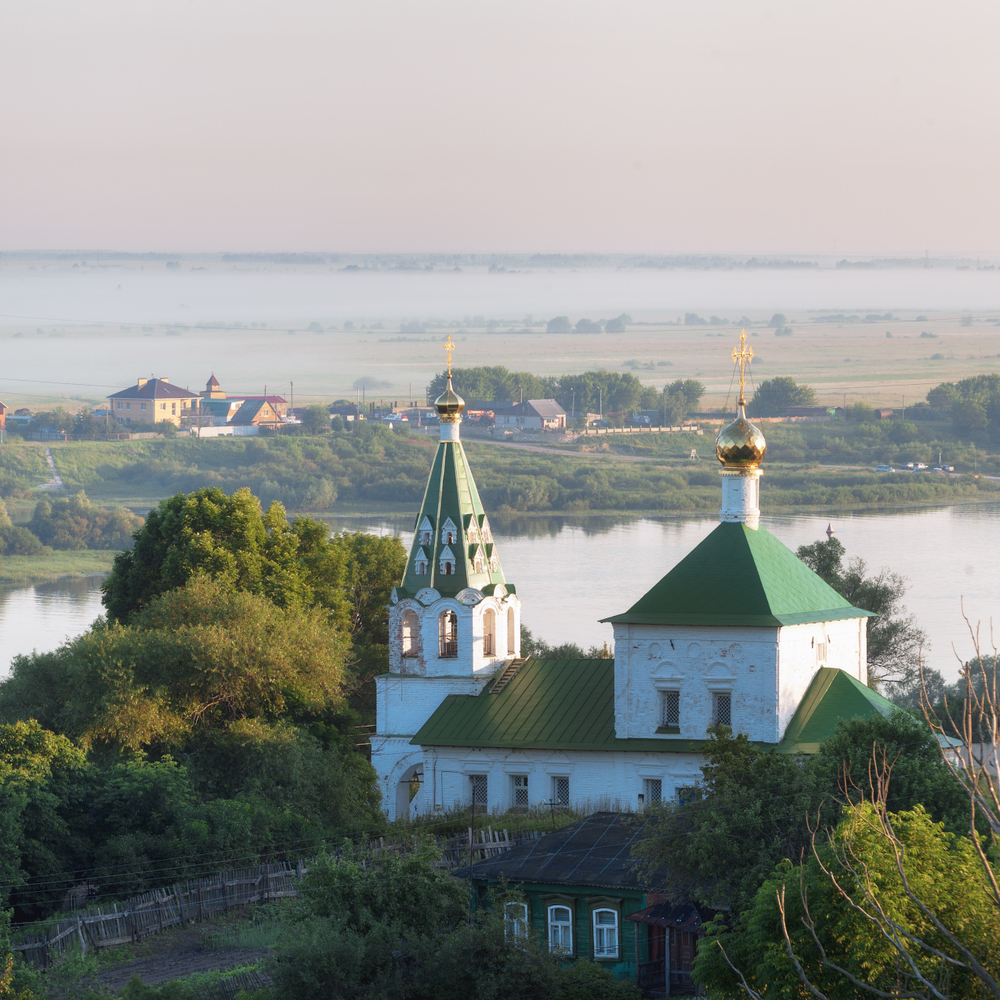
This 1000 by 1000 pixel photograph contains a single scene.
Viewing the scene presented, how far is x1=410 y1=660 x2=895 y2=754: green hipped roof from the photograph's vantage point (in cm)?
2216

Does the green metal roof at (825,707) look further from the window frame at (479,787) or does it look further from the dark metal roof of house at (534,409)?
the dark metal roof of house at (534,409)

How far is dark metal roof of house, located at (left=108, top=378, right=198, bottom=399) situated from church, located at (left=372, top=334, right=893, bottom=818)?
282 feet

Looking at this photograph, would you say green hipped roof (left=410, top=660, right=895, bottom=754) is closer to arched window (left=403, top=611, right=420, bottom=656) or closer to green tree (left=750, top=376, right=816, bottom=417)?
arched window (left=403, top=611, right=420, bottom=656)

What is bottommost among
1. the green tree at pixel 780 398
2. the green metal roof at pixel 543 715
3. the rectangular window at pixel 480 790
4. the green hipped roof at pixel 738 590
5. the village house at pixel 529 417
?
the rectangular window at pixel 480 790

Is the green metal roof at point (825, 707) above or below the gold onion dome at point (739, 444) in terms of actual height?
below

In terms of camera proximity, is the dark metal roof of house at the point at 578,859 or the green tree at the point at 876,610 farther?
the green tree at the point at 876,610

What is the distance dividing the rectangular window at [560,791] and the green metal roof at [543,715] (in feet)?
1.71

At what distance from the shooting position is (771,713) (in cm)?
2195

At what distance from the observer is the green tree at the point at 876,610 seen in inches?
1374

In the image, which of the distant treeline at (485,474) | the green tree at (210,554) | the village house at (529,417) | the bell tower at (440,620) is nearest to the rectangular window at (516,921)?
the bell tower at (440,620)

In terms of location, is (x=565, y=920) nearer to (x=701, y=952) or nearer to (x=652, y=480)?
(x=701, y=952)

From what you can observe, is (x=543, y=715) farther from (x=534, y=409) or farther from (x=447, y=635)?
(x=534, y=409)

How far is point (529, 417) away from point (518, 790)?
7394 cm

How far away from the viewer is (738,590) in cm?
2242
